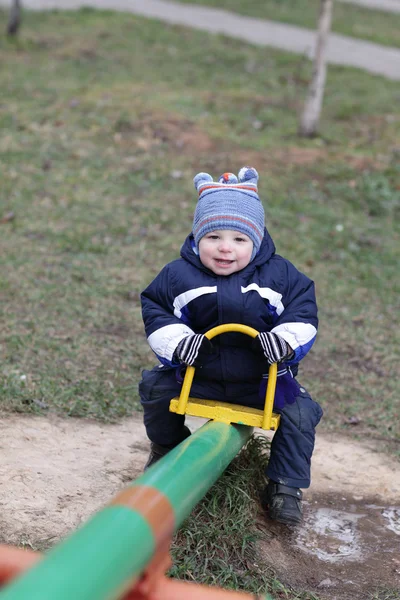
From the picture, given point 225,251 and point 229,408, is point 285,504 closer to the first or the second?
point 229,408

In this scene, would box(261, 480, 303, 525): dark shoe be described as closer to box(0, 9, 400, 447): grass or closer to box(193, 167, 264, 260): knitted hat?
box(193, 167, 264, 260): knitted hat

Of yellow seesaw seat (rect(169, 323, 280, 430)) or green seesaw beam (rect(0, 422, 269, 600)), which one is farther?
yellow seesaw seat (rect(169, 323, 280, 430))

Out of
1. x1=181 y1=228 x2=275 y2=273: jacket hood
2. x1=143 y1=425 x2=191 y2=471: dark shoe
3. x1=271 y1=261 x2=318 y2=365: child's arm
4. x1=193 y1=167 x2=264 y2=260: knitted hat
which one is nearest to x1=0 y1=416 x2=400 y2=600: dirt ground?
x1=143 y1=425 x2=191 y2=471: dark shoe

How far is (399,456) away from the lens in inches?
168

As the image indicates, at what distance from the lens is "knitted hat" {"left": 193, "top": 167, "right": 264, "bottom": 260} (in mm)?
3242

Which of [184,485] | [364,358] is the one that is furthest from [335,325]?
[184,485]

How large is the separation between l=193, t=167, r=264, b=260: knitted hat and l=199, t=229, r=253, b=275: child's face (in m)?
0.03

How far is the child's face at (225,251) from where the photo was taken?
323 centimetres

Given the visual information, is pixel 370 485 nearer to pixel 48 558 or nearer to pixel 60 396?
pixel 60 396

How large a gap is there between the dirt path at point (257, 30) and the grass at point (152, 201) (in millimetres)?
1095

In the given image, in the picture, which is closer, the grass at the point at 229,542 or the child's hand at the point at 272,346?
the grass at the point at 229,542

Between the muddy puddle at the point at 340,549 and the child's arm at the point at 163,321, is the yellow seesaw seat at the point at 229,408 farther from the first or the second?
the muddy puddle at the point at 340,549

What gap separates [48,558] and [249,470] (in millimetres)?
1893

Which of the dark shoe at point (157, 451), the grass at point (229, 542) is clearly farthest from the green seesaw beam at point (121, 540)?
the dark shoe at point (157, 451)
